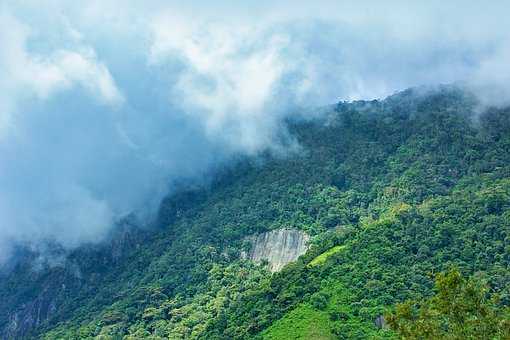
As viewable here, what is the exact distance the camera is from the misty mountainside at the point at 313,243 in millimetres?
113875

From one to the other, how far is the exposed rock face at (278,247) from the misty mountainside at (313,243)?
1.00 feet

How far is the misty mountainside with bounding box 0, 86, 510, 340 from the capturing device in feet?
374

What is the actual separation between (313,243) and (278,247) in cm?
993

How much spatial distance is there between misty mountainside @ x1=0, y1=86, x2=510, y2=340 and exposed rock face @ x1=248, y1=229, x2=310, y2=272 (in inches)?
12.0

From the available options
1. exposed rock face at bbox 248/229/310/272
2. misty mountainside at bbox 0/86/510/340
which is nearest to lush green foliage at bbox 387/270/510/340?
misty mountainside at bbox 0/86/510/340

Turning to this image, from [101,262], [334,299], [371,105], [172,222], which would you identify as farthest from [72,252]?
[334,299]

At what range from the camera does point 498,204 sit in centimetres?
12531

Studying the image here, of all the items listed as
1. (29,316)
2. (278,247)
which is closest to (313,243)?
(278,247)

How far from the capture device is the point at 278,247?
155250 mm

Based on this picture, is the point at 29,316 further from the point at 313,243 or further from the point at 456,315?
the point at 456,315

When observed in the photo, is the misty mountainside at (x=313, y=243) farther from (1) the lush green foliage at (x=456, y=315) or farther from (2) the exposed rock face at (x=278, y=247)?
(1) the lush green foliage at (x=456, y=315)

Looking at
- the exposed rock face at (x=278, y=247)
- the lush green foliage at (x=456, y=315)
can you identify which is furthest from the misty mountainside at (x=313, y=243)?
the lush green foliage at (x=456, y=315)

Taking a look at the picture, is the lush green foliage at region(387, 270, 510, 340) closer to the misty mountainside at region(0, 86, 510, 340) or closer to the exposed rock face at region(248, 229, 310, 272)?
the misty mountainside at region(0, 86, 510, 340)

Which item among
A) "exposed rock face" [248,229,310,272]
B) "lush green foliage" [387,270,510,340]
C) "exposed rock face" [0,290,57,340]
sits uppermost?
"exposed rock face" [0,290,57,340]
